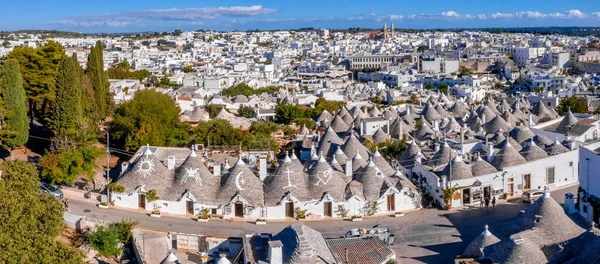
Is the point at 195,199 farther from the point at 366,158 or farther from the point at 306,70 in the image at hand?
the point at 306,70

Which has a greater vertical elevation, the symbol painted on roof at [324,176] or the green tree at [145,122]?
the green tree at [145,122]

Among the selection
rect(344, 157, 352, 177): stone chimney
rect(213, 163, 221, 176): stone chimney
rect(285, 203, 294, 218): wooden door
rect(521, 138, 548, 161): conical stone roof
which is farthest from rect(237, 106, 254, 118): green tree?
rect(285, 203, 294, 218): wooden door

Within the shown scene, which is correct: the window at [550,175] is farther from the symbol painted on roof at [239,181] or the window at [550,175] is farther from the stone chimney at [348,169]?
the symbol painted on roof at [239,181]

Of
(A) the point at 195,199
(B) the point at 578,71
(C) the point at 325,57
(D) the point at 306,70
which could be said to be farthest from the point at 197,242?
(C) the point at 325,57

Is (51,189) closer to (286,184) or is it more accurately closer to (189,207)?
(189,207)

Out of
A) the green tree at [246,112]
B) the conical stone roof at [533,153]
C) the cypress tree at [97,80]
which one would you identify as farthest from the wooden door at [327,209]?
the green tree at [246,112]

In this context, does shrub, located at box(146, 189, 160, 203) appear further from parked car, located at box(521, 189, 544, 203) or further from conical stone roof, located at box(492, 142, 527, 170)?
parked car, located at box(521, 189, 544, 203)
